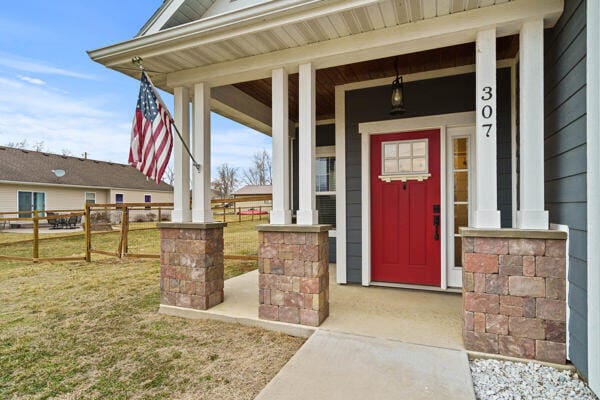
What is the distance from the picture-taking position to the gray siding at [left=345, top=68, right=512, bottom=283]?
3.38m

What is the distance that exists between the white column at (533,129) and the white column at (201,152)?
2849 millimetres

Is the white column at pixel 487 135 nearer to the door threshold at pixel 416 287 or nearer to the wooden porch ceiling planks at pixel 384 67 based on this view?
the wooden porch ceiling planks at pixel 384 67

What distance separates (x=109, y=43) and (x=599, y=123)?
3928 millimetres

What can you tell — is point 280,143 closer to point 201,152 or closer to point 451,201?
point 201,152

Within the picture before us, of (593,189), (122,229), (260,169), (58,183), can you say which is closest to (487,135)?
(593,189)

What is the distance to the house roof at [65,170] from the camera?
47.2 feet

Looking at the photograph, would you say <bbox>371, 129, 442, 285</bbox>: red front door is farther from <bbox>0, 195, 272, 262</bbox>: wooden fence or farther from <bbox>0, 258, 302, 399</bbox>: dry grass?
<bbox>0, 195, 272, 262</bbox>: wooden fence

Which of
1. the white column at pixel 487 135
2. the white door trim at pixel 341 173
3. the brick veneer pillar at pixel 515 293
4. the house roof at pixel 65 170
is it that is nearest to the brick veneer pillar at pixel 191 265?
the white door trim at pixel 341 173

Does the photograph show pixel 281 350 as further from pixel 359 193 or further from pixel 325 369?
pixel 359 193

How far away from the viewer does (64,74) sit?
52.2ft

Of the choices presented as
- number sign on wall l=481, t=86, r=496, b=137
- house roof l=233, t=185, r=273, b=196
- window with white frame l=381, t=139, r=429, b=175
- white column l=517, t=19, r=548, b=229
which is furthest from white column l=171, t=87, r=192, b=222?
house roof l=233, t=185, r=273, b=196

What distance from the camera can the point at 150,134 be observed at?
2908mm

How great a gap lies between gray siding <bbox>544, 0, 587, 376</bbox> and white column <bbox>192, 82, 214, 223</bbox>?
3066mm

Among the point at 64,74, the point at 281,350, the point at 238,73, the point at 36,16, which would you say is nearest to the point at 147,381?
the point at 281,350
